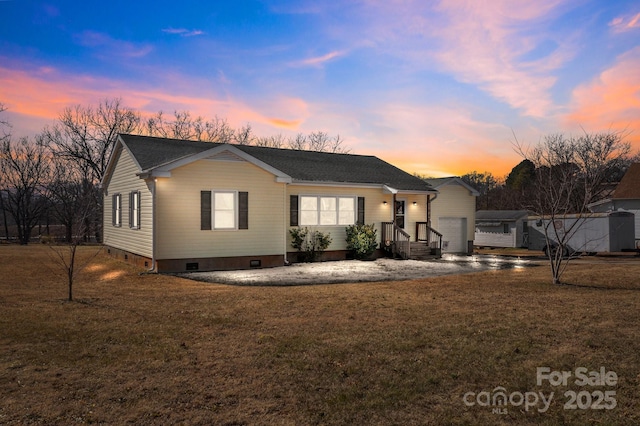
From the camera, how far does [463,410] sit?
4.25 metres

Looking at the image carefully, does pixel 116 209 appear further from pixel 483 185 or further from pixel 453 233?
pixel 483 185

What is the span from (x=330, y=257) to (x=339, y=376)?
14.2m

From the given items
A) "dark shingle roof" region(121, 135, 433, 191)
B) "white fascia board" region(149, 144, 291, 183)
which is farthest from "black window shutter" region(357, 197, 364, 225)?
"white fascia board" region(149, 144, 291, 183)

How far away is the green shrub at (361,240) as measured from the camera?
1941 centimetres

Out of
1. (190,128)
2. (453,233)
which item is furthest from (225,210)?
(190,128)

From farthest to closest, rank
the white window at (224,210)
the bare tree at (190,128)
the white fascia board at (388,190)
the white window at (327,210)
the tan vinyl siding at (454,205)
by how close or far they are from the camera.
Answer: the bare tree at (190,128) < the tan vinyl siding at (454,205) < the white fascia board at (388,190) < the white window at (327,210) < the white window at (224,210)

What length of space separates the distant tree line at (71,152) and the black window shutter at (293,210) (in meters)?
27.2

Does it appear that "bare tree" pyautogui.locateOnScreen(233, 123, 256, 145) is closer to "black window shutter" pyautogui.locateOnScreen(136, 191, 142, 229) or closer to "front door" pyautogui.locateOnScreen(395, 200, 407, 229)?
"front door" pyautogui.locateOnScreen(395, 200, 407, 229)

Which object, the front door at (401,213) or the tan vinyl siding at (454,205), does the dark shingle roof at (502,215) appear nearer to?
the tan vinyl siding at (454,205)

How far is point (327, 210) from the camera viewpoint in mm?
19375

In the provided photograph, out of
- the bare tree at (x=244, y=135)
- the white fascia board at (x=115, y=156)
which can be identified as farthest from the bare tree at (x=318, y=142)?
the white fascia board at (x=115, y=156)

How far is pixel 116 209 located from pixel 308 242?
926 centimetres

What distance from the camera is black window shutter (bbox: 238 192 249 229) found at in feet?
53.5

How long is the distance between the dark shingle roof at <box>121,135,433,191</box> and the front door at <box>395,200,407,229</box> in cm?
90
